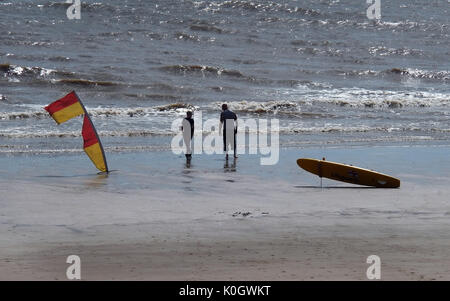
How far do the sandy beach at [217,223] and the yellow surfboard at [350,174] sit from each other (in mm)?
193

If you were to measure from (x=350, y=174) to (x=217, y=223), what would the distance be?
4.12m

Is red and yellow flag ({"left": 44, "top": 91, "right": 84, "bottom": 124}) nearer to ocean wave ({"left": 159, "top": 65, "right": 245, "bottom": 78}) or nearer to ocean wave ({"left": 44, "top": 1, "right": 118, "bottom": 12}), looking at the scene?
ocean wave ({"left": 159, "top": 65, "right": 245, "bottom": 78})

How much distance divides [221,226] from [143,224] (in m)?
1.02

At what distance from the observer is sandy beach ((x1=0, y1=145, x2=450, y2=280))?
8.54 m

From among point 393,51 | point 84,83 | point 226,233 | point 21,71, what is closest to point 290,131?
point 84,83

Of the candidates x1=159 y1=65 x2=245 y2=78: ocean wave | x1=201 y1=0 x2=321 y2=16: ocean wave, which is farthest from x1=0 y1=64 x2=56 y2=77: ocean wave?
x1=201 y1=0 x2=321 y2=16: ocean wave

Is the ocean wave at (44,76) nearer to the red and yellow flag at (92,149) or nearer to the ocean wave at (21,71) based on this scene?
the ocean wave at (21,71)

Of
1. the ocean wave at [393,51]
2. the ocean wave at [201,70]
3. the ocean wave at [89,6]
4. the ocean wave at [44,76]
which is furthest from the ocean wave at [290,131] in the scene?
the ocean wave at [89,6]

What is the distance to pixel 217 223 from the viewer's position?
1087 cm

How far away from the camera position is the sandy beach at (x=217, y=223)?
28.0 feet

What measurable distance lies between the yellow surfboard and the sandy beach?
19 cm

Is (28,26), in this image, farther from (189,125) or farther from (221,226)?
(221,226)

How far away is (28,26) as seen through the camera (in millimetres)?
39312
